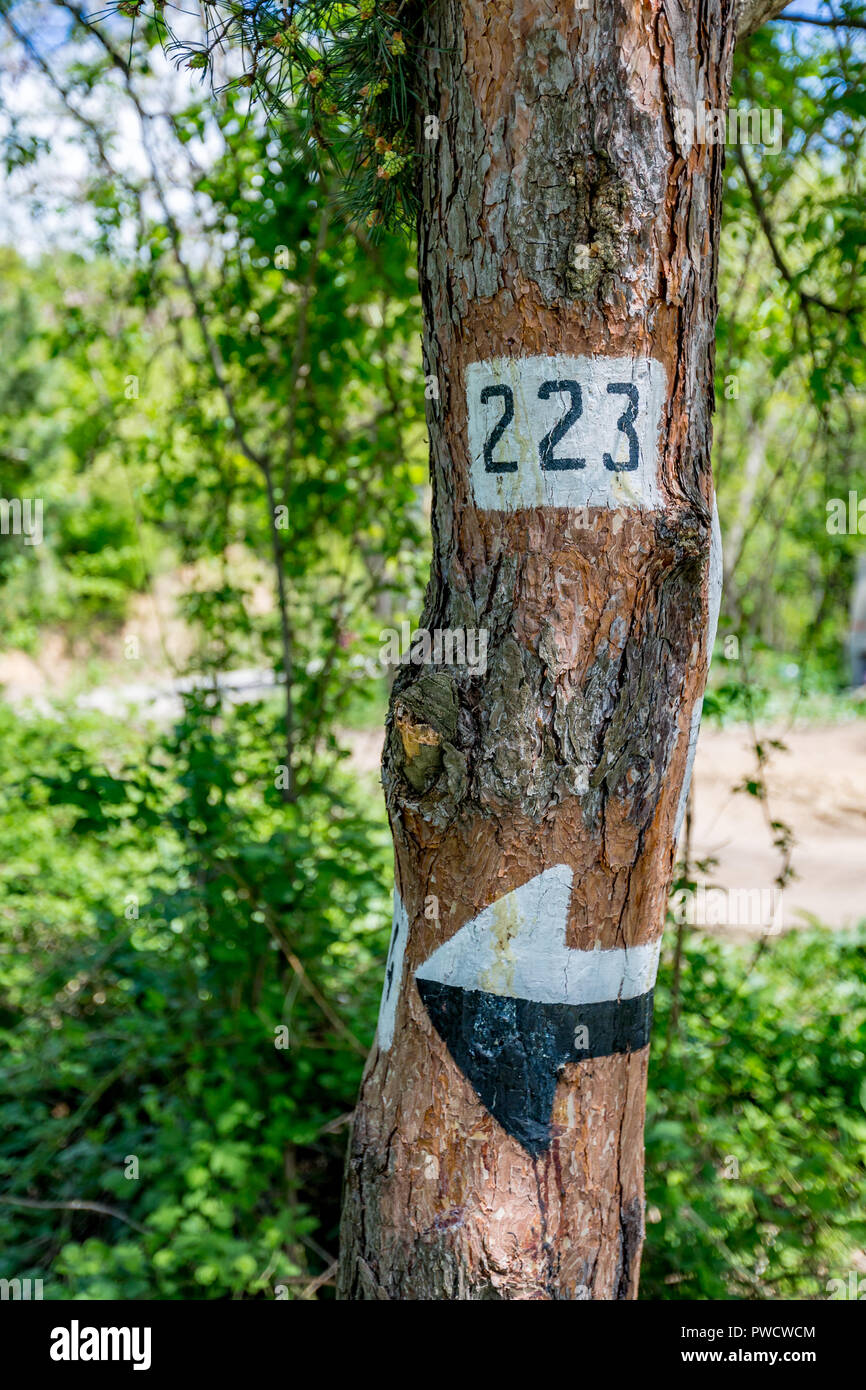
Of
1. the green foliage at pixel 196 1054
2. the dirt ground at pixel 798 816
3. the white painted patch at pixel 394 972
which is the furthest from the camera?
the dirt ground at pixel 798 816

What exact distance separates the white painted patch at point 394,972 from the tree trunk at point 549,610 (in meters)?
0.04

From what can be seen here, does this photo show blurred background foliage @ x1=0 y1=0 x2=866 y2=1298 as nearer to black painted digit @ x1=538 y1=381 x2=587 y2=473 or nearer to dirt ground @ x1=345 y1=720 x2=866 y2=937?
black painted digit @ x1=538 y1=381 x2=587 y2=473

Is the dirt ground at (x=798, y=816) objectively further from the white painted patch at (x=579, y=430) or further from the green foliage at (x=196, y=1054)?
the white painted patch at (x=579, y=430)

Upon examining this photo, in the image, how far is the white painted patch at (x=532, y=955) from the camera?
1.37m

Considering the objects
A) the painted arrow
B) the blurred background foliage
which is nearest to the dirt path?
the blurred background foliage

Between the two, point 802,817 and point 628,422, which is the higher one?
point 628,422

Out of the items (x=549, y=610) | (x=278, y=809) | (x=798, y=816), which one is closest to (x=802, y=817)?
(x=798, y=816)

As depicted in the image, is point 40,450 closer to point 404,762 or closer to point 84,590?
point 84,590

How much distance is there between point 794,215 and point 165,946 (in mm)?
3330

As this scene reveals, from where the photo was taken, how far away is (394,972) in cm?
155

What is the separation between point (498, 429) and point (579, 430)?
118 millimetres

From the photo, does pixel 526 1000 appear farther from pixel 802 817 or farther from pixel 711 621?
pixel 802 817

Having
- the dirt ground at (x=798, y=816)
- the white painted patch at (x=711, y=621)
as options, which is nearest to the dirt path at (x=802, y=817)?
the dirt ground at (x=798, y=816)

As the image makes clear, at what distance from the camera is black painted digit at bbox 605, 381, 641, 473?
4.30ft
